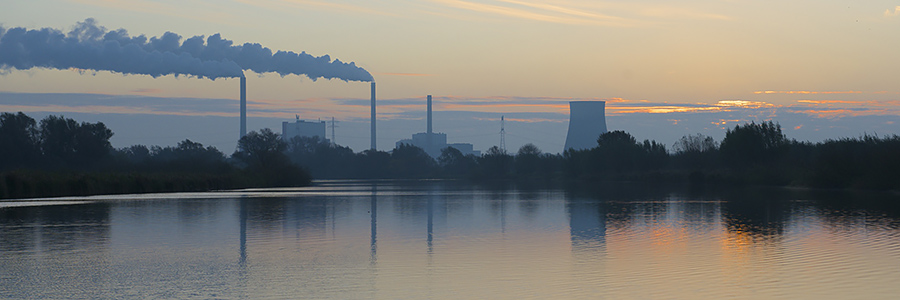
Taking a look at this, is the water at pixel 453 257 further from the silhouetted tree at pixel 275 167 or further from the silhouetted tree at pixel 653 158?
the silhouetted tree at pixel 653 158

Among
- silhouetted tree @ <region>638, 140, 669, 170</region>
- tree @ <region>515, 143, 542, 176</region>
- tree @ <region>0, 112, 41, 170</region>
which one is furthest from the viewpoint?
tree @ <region>515, 143, 542, 176</region>

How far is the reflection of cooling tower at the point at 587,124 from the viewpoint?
17488 centimetres

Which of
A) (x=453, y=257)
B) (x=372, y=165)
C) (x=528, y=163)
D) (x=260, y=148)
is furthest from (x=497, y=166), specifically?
(x=453, y=257)

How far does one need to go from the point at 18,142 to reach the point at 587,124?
383 ft

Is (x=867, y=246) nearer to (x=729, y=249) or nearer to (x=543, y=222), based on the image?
(x=729, y=249)

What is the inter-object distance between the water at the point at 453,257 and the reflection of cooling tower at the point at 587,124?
473 ft

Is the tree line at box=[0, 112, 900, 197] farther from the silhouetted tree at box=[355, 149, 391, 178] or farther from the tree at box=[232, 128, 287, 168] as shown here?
the silhouetted tree at box=[355, 149, 391, 178]

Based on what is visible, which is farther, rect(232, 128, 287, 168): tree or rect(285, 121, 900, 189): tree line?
rect(232, 128, 287, 168): tree

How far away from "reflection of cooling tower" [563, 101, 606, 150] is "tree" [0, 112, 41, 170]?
366ft

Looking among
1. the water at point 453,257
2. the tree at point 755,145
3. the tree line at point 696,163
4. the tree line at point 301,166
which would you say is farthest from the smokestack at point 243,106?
the water at point 453,257

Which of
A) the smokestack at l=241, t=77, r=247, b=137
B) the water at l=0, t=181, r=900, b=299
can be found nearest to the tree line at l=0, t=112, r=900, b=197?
the smokestack at l=241, t=77, r=247, b=137

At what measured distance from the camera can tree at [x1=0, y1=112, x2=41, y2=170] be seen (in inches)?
→ 3219

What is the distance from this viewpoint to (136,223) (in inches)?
1121

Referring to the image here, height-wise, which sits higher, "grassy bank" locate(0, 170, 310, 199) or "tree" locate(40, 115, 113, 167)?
"tree" locate(40, 115, 113, 167)
